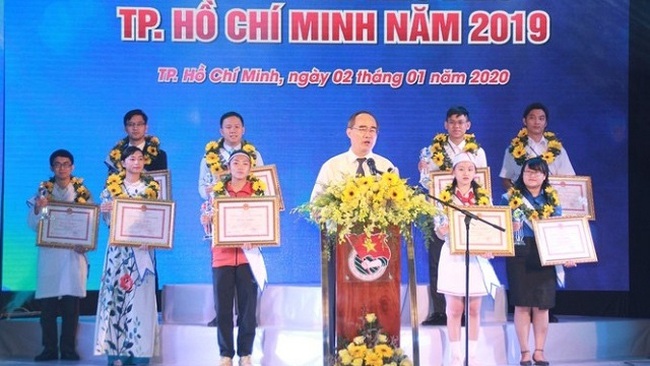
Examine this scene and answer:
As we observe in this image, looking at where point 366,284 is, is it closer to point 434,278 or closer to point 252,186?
point 252,186

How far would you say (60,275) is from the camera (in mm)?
7820

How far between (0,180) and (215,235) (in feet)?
7.44

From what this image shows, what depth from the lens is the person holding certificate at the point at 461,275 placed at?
7.27m

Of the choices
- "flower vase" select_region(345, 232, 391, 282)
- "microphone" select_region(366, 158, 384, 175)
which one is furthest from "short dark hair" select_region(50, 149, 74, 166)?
"flower vase" select_region(345, 232, 391, 282)

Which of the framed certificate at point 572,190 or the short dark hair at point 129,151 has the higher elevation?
the short dark hair at point 129,151

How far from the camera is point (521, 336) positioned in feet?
24.8

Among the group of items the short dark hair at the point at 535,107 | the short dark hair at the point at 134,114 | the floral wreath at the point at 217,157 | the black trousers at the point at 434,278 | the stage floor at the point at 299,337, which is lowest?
the stage floor at the point at 299,337

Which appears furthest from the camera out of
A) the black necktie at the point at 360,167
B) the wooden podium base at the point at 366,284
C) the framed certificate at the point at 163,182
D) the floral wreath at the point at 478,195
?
the framed certificate at the point at 163,182

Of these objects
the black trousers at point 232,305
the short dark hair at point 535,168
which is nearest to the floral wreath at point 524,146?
the short dark hair at point 535,168

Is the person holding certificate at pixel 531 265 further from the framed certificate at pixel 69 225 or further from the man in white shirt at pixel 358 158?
the framed certificate at pixel 69 225

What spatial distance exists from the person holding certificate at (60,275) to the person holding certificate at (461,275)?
101 inches

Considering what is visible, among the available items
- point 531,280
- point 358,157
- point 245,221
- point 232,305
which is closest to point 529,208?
point 531,280

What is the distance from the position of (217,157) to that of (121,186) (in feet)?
2.24

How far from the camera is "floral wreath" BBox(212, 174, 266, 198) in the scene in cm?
718
